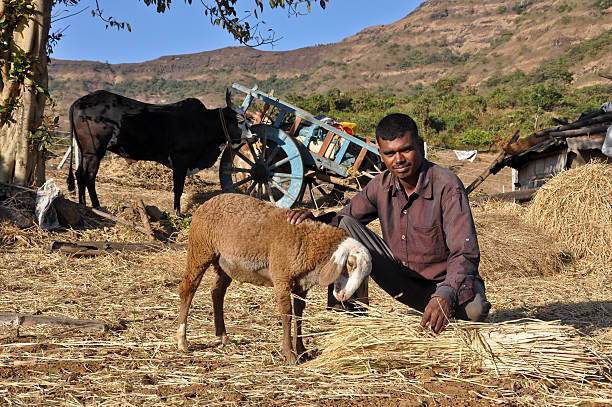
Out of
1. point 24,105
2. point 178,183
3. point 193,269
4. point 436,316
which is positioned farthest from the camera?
point 178,183

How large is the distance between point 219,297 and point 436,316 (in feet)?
5.72

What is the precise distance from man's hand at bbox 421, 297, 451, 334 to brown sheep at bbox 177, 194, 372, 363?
453mm

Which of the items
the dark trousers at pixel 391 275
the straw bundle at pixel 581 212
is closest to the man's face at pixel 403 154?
the dark trousers at pixel 391 275

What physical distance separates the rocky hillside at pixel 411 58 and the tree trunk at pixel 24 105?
2382 inches

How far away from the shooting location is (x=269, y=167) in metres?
10.9

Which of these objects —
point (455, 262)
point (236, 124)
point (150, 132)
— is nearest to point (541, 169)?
point (236, 124)

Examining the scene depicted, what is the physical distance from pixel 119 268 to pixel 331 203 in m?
6.99

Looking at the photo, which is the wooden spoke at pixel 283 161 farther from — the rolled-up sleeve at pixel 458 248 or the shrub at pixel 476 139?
the shrub at pixel 476 139

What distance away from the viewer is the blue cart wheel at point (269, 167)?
10.6 meters

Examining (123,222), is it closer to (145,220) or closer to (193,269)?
(145,220)

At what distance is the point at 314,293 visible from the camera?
5.48 metres

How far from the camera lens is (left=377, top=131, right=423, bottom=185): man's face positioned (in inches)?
131

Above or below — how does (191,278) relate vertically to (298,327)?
above

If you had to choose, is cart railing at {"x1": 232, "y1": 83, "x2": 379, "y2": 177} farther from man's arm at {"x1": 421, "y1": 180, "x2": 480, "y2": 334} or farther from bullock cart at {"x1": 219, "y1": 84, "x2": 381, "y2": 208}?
man's arm at {"x1": 421, "y1": 180, "x2": 480, "y2": 334}
